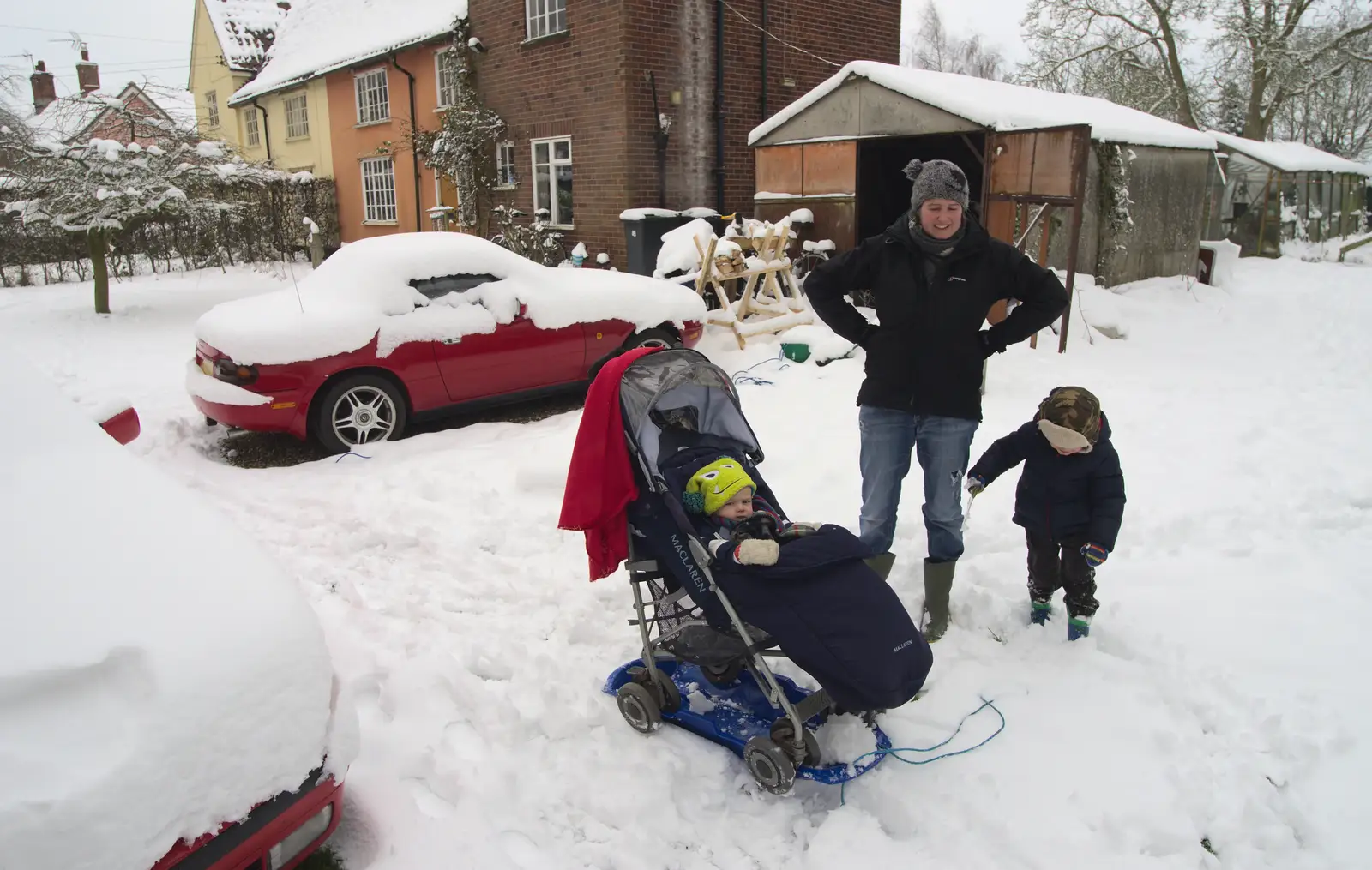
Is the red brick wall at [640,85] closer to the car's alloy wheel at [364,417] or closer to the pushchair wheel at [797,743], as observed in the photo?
the car's alloy wheel at [364,417]

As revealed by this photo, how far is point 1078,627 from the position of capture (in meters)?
3.66

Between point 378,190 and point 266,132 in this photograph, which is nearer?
point 378,190

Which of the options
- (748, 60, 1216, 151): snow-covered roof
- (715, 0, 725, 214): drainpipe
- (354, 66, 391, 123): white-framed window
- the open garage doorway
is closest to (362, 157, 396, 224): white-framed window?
(354, 66, 391, 123): white-framed window

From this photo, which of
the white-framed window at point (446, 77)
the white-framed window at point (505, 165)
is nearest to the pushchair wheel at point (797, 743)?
the white-framed window at point (505, 165)

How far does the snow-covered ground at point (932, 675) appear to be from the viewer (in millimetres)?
2729

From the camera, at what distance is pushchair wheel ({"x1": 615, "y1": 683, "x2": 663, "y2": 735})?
10.5 feet

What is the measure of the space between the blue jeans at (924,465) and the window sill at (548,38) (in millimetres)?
12470

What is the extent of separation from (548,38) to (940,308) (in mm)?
13020

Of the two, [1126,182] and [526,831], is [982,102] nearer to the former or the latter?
[1126,182]

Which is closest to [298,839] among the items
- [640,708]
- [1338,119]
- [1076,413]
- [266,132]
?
[640,708]

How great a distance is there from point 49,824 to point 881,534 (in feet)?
10.1

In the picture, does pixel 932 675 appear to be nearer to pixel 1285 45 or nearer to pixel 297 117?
pixel 297 117

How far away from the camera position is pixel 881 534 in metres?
3.89

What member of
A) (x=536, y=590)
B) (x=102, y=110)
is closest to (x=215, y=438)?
(x=536, y=590)
